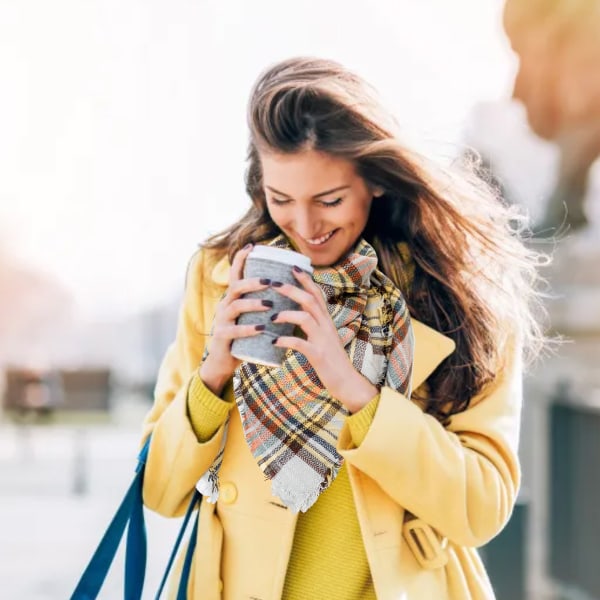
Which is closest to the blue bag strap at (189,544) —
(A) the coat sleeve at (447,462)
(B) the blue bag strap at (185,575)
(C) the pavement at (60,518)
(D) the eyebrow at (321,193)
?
(B) the blue bag strap at (185,575)

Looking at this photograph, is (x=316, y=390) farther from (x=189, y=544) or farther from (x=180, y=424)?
(x=189, y=544)

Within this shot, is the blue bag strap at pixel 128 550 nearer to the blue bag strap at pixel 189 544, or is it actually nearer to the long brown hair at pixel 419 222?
the blue bag strap at pixel 189 544

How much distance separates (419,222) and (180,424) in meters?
0.60

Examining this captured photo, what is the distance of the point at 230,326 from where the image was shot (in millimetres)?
1660

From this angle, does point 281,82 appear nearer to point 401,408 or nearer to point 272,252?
point 272,252

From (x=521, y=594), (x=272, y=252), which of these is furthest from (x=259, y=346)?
(x=521, y=594)

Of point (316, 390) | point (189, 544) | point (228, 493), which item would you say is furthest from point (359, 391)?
point (189, 544)

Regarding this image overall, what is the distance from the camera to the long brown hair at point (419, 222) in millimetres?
1881

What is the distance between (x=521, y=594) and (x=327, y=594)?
8.39ft

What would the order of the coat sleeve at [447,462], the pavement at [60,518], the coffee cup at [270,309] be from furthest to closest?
the pavement at [60,518] < the coat sleeve at [447,462] < the coffee cup at [270,309]

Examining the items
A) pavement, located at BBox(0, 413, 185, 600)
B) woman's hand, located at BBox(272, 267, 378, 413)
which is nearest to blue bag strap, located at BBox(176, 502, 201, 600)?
woman's hand, located at BBox(272, 267, 378, 413)

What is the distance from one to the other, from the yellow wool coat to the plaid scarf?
49 millimetres

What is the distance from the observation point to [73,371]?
14.8 metres

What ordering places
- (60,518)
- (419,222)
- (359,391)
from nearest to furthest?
(359,391)
(419,222)
(60,518)
